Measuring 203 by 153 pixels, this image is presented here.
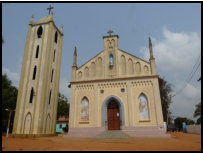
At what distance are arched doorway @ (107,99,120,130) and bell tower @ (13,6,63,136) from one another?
26.5 feet

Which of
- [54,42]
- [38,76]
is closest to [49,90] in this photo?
[38,76]

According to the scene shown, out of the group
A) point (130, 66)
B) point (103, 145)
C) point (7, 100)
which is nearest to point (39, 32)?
point (7, 100)

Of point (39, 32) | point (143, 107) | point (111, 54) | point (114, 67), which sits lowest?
point (143, 107)

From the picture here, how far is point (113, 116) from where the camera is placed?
62.1ft

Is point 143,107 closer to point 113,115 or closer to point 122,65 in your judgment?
point 113,115

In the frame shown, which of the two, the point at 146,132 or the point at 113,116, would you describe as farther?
the point at 113,116

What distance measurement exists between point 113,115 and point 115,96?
2.44m

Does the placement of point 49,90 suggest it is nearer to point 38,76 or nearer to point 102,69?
point 38,76

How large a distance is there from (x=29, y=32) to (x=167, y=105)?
30820 mm

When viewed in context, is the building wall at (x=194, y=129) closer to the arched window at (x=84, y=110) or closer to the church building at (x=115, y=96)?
the church building at (x=115, y=96)

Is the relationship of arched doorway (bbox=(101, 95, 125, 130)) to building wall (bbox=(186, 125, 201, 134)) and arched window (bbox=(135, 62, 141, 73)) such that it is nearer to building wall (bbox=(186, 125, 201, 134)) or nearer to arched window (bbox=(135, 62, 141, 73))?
arched window (bbox=(135, 62, 141, 73))

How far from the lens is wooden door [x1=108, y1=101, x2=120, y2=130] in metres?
18.5

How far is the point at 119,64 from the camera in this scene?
20750mm

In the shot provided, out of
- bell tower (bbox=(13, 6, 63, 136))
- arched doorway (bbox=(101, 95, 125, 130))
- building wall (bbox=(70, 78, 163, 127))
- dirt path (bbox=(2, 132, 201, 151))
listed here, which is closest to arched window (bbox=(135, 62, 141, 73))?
building wall (bbox=(70, 78, 163, 127))
